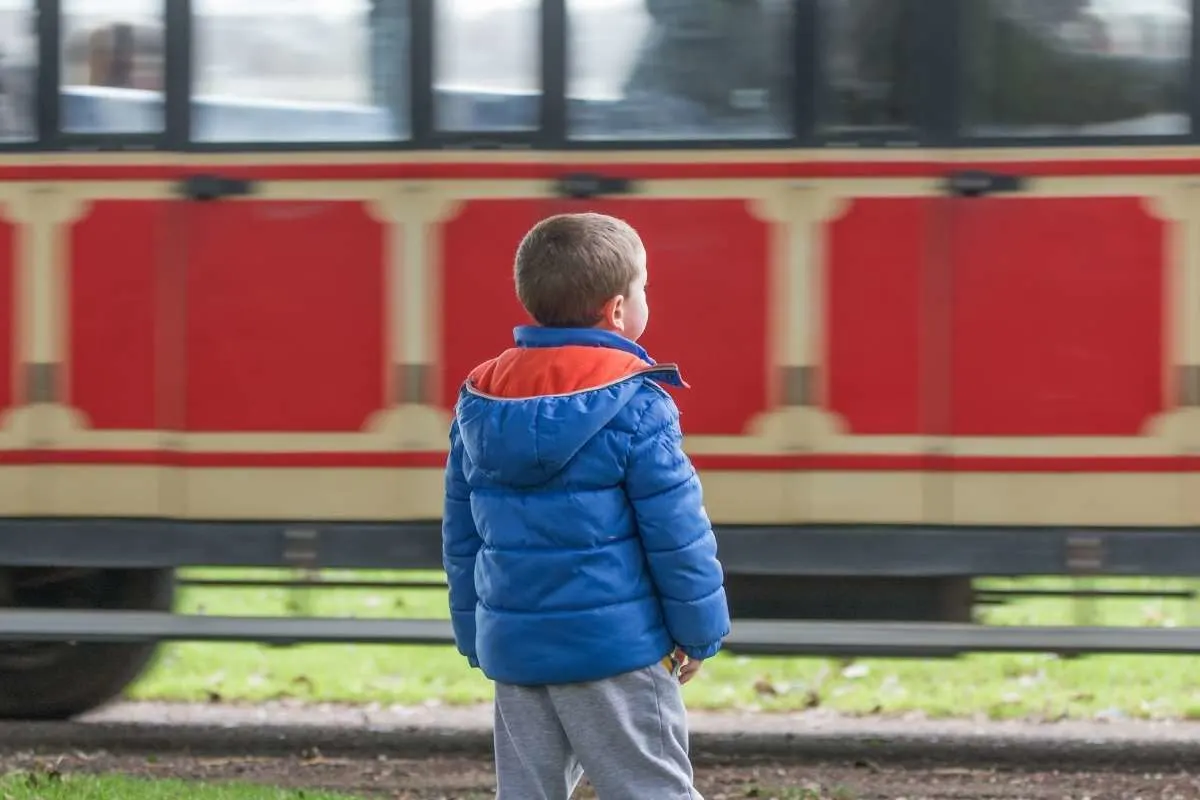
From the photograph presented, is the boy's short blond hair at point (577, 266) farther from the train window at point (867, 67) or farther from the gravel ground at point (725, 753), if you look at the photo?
the train window at point (867, 67)

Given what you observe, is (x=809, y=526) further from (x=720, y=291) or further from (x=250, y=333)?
(x=250, y=333)

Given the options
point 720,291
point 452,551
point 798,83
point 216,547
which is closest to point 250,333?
point 216,547

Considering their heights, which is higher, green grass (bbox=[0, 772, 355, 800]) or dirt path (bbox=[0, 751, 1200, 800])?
green grass (bbox=[0, 772, 355, 800])

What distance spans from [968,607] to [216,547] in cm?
226

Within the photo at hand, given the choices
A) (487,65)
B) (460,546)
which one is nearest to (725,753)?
(487,65)

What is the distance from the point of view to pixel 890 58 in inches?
234

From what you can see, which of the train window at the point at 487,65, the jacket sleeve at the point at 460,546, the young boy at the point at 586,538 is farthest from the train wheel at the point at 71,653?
the young boy at the point at 586,538

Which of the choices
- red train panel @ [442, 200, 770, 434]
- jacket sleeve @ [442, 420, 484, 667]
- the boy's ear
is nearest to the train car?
red train panel @ [442, 200, 770, 434]

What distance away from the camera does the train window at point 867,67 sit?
5.93 meters

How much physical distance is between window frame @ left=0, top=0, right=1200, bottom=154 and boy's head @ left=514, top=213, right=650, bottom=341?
2.63 m

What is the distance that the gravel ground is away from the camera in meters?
5.71

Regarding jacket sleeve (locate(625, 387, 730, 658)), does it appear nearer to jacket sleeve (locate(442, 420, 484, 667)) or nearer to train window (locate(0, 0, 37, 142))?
jacket sleeve (locate(442, 420, 484, 667))

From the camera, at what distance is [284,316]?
20.0 ft

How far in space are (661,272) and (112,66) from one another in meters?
1.76
